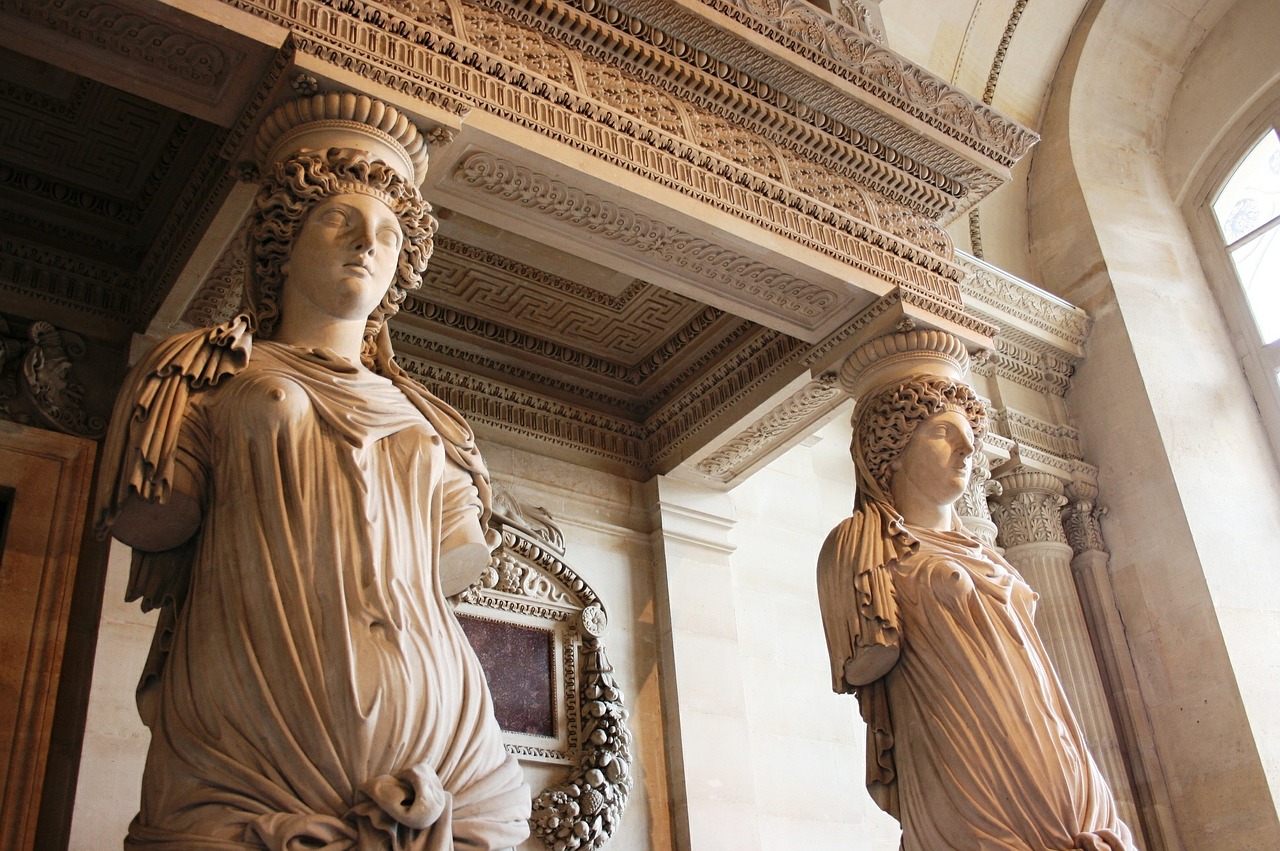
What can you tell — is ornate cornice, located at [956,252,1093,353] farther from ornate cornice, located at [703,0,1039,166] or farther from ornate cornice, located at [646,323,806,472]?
ornate cornice, located at [646,323,806,472]

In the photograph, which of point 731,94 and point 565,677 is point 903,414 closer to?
point 731,94

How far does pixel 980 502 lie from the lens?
23.3 ft

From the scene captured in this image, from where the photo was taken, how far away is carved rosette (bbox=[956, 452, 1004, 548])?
22.5ft

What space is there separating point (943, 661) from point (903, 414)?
1034mm

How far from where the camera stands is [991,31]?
893 cm

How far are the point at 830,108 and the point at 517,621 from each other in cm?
254

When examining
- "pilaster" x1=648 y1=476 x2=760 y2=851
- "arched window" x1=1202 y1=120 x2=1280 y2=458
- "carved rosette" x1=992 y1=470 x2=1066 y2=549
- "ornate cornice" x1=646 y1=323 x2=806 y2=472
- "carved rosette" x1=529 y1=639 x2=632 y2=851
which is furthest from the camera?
"arched window" x1=1202 y1=120 x2=1280 y2=458

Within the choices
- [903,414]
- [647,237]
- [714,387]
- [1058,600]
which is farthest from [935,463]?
[1058,600]

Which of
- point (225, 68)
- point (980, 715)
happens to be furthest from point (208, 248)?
point (980, 715)

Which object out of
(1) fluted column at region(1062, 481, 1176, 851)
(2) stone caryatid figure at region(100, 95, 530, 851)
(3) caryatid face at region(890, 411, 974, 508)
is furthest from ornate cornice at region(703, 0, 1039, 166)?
(1) fluted column at region(1062, 481, 1176, 851)

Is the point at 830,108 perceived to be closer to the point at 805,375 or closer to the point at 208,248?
the point at 805,375

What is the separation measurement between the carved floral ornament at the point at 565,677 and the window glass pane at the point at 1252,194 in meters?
5.50

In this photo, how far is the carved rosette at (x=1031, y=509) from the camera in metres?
7.58

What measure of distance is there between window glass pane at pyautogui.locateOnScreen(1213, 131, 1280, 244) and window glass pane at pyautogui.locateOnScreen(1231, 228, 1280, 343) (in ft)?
0.41
